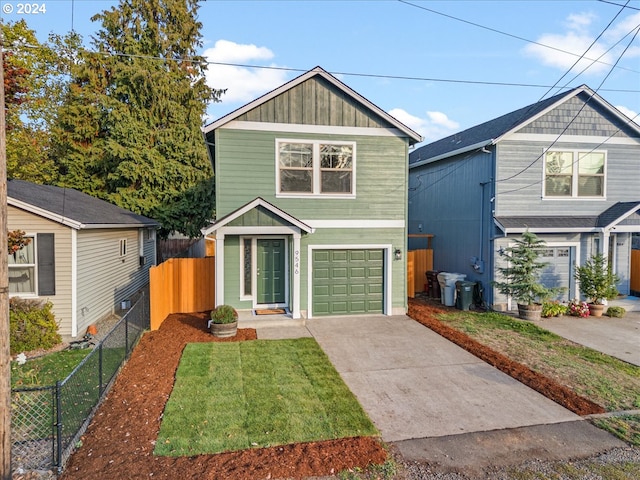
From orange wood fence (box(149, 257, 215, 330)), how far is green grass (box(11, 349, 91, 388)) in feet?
10.1

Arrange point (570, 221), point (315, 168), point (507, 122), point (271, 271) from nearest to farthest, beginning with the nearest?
1. point (315, 168)
2. point (271, 271)
3. point (570, 221)
4. point (507, 122)

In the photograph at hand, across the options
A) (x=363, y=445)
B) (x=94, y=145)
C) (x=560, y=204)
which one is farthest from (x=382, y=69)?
(x=94, y=145)

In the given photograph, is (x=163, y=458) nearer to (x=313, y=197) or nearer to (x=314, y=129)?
(x=313, y=197)

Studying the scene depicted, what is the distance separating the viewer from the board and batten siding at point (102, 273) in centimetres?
1006

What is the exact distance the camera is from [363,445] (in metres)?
5.03

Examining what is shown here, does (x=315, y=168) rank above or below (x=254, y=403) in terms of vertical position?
above

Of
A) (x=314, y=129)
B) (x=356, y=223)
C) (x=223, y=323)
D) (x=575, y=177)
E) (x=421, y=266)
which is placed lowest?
(x=223, y=323)

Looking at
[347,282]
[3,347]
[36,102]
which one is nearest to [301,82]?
[347,282]

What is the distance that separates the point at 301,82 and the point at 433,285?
29.9 ft

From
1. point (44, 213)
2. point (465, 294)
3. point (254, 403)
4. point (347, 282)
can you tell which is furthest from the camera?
point (465, 294)

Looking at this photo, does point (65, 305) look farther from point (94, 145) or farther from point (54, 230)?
point (94, 145)

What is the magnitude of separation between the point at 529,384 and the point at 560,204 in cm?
865

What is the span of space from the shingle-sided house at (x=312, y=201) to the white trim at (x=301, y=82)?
3 cm

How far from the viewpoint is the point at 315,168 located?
A: 1166 cm
